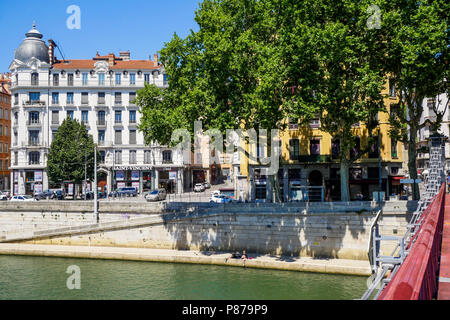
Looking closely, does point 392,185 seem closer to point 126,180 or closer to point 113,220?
point 113,220

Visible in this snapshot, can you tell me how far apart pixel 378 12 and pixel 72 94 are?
45.6 m

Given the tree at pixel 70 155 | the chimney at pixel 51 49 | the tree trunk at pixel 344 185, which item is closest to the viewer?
the tree trunk at pixel 344 185

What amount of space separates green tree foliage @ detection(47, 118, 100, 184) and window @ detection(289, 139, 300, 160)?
84.7 feet

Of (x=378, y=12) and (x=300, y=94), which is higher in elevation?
(x=378, y=12)

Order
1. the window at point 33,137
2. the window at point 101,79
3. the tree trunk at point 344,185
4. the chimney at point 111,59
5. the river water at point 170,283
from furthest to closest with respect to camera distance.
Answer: the chimney at point 111,59, the window at point 101,79, the window at point 33,137, the tree trunk at point 344,185, the river water at point 170,283

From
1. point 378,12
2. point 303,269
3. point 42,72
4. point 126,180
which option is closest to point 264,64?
point 378,12

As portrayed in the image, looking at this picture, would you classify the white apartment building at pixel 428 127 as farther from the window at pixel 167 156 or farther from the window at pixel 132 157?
the window at pixel 132 157

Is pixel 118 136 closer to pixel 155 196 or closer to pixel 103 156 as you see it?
pixel 103 156

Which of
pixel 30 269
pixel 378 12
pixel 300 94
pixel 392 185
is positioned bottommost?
pixel 30 269

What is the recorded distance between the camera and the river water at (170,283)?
825 inches

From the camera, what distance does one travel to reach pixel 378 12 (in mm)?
25109

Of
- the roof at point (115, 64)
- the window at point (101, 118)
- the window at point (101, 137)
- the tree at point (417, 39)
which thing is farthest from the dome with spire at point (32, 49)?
the tree at point (417, 39)

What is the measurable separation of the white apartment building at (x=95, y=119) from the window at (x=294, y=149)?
68.2ft

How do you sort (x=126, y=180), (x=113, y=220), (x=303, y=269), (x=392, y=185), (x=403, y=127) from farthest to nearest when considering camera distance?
1. (x=126, y=180)
2. (x=392, y=185)
3. (x=113, y=220)
4. (x=403, y=127)
5. (x=303, y=269)
